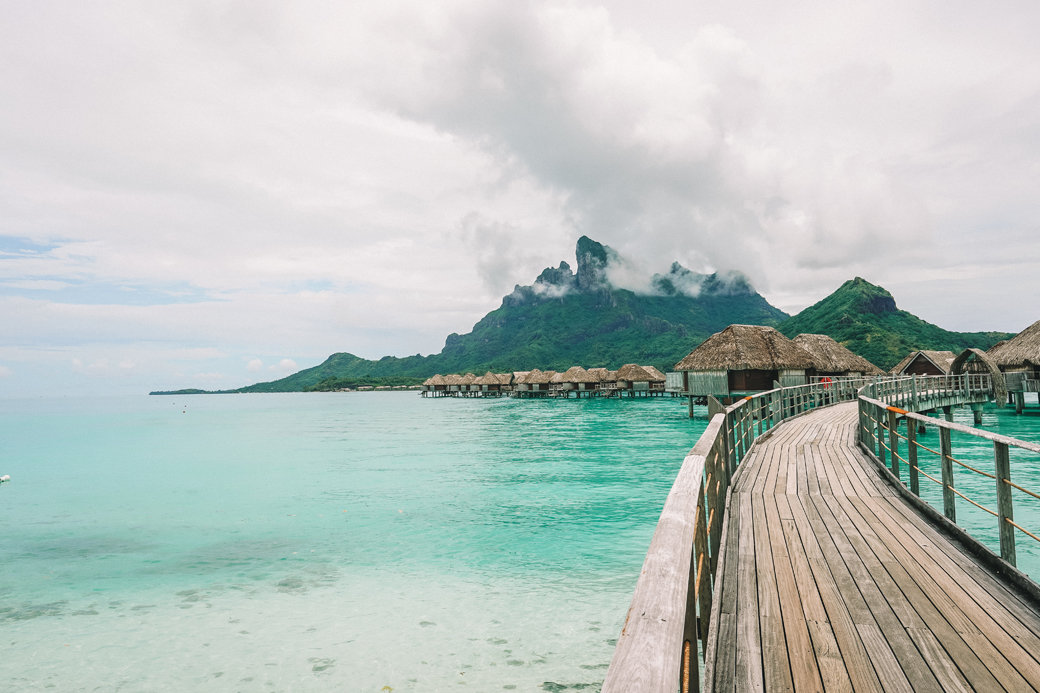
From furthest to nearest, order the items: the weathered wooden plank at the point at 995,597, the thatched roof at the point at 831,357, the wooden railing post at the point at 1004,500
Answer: the thatched roof at the point at 831,357, the wooden railing post at the point at 1004,500, the weathered wooden plank at the point at 995,597

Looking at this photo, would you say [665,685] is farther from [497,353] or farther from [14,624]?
[497,353]

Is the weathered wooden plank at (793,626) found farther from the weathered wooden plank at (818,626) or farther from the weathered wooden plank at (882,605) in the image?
the weathered wooden plank at (882,605)

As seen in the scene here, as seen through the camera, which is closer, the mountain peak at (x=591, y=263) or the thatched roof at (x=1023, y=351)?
the thatched roof at (x=1023, y=351)

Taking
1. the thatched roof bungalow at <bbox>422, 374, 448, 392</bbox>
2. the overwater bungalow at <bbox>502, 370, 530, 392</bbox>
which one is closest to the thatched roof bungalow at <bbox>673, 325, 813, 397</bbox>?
the overwater bungalow at <bbox>502, 370, 530, 392</bbox>

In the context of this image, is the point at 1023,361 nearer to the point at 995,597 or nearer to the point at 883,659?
the point at 995,597

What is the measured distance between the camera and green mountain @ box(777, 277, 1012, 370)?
7644 centimetres

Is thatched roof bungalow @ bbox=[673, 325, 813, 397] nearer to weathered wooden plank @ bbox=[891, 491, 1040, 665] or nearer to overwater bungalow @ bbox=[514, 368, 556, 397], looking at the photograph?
weathered wooden plank @ bbox=[891, 491, 1040, 665]

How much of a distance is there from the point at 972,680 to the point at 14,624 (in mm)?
12204

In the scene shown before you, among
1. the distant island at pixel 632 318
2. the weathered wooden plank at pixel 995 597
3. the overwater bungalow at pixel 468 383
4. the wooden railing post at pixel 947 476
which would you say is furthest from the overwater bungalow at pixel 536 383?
the weathered wooden plank at pixel 995 597

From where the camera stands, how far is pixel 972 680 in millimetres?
2902

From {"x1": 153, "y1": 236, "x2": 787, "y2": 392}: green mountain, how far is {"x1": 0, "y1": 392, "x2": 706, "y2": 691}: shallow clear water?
118705 millimetres

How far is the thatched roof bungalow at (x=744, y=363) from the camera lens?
3653 cm

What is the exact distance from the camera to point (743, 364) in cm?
3591

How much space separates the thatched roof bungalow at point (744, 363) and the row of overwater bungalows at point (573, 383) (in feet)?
93.5
